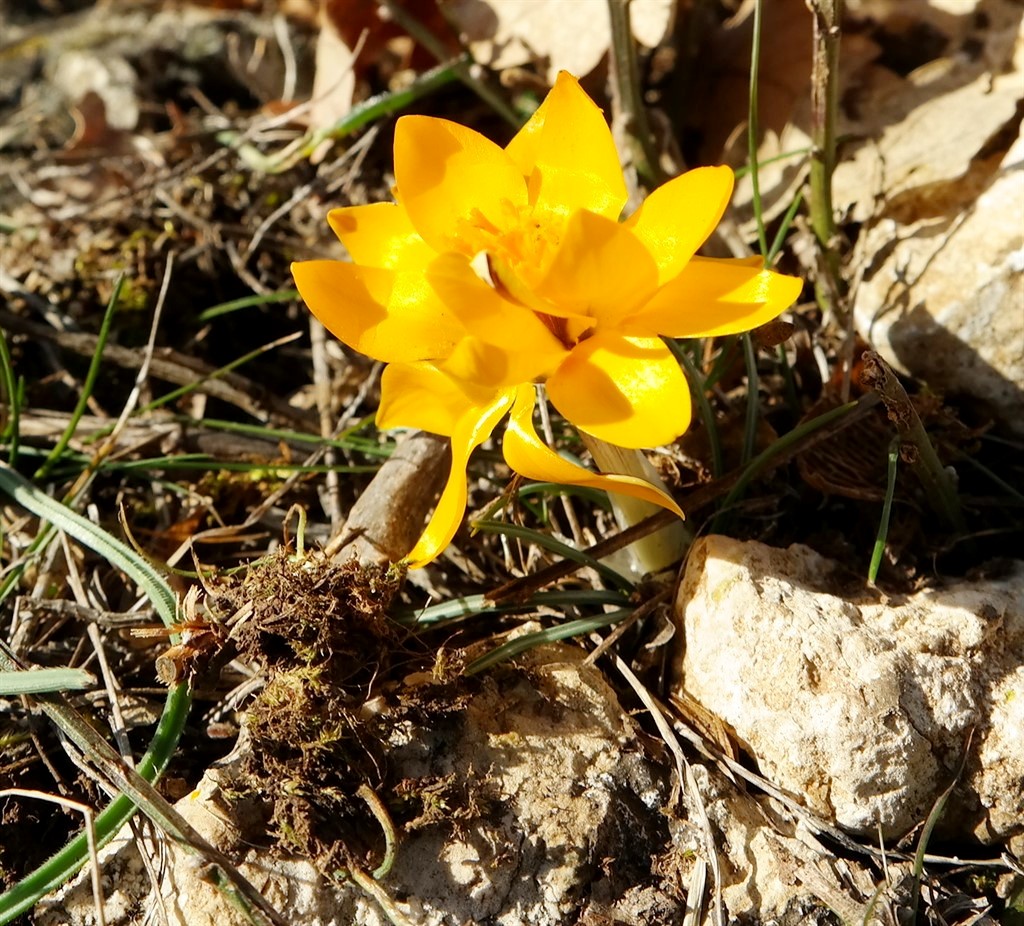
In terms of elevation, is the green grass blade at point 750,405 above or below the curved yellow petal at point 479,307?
below

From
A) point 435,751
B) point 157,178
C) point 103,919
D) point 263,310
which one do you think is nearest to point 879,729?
point 435,751

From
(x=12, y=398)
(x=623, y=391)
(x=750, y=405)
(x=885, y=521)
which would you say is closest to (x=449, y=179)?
(x=623, y=391)

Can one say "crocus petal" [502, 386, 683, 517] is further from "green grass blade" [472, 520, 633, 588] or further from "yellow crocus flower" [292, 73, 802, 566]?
"green grass blade" [472, 520, 633, 588]

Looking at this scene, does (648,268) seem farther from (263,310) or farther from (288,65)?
(288,65)

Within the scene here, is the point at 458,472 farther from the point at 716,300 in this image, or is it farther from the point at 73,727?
the point at 73,727

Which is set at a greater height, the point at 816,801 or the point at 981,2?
the point at 981,2

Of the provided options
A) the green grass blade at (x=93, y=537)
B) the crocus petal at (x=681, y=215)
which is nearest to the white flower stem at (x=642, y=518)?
the crocus petal at (x=681, y=215)

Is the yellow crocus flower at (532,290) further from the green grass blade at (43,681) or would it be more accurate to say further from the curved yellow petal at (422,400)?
the green grass blade at (43,681)
